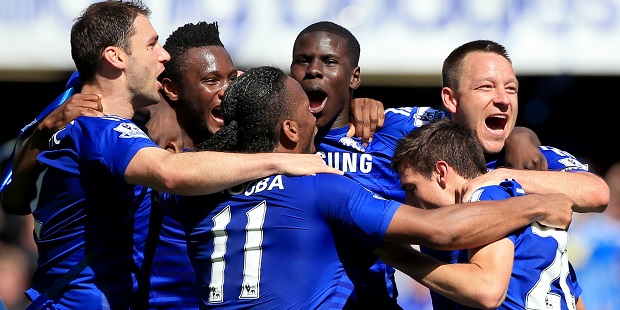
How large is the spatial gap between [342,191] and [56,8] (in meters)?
5.91

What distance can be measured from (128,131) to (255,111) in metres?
0.70

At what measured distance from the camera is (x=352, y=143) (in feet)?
17.8

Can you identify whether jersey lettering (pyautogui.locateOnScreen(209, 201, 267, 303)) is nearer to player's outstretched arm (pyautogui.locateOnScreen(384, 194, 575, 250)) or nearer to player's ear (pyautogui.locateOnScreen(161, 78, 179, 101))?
player's outstretched arm (pyautogui.locateOnScreen(384, 194, 575, 250))

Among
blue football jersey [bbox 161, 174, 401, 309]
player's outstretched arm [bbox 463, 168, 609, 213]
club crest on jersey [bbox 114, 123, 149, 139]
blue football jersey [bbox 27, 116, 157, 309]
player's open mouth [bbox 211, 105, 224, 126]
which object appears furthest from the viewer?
player's open mouth [bbox 211, 105, 224, 126]

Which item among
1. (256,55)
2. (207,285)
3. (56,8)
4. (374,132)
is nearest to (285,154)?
(207,285)

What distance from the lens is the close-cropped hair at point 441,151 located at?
13.8 feet

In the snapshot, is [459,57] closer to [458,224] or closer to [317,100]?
[317,100]

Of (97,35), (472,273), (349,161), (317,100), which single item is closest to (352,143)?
(349,161)

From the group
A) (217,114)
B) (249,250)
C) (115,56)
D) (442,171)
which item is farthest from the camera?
(217,114)

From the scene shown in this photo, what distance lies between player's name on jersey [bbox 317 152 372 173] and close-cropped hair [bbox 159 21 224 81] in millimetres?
919

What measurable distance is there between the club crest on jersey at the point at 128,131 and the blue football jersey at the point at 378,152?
3.98 ft

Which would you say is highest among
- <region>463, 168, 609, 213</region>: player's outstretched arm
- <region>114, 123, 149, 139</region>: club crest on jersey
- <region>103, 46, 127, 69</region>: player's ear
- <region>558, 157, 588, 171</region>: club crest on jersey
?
<region>103, 46, 127, 69</region>: player's ear

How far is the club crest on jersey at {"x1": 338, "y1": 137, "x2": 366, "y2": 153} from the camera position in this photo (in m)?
5.41

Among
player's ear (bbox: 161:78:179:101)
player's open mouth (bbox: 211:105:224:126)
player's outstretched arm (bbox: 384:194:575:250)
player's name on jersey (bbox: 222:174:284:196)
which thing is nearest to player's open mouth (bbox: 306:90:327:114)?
player's open mouth (bbox: 211:105:224:126)
